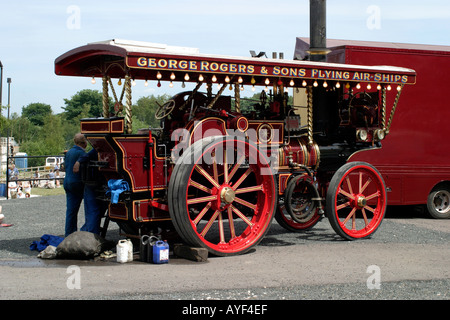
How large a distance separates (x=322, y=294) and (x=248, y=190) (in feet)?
8.44

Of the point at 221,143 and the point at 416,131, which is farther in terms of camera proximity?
the point at 416,131

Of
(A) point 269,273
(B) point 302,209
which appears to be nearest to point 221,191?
(A) point 269,273

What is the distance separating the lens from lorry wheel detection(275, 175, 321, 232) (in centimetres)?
950

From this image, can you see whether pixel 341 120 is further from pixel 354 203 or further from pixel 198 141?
pixel 198 141

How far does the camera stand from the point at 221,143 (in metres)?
7.79

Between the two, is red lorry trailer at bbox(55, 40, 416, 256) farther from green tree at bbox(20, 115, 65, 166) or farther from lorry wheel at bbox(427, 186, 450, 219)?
green tree at bbox(20, 115, 65, 166)

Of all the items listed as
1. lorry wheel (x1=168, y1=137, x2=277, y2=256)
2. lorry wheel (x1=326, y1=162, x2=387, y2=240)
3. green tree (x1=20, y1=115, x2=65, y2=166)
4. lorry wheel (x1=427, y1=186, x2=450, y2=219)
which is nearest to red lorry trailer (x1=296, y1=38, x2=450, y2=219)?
lorry wheel (x1=427, y1=186, x2=450, y2=219)

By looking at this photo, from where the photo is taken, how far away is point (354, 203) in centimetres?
945

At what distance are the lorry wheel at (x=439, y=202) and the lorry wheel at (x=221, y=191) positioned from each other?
5445 mm

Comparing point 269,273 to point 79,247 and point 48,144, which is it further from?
point 48,144

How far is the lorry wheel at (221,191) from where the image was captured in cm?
746

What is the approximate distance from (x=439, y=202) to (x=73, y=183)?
26.2ft

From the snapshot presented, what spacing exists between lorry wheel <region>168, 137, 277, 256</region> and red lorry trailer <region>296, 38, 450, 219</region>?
176 inches

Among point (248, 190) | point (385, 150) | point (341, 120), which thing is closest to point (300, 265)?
point (248, 190)
